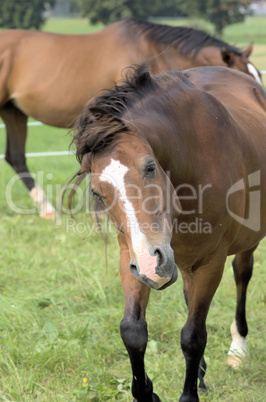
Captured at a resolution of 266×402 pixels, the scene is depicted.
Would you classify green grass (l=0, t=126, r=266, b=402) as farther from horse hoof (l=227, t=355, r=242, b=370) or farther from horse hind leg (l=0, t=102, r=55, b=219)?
horse hind leg (l=0, t=102, r=55, b=219)

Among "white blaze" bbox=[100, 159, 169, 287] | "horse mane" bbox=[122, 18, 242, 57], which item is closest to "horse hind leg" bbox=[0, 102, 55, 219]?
"horse mane" bbox=[122, 18, 242, 57]

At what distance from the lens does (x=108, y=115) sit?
6.72ft

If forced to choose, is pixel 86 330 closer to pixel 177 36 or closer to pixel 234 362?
pixel 234 362

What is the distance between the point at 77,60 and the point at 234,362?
155 inches

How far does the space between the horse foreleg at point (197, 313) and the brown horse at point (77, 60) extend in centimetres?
353

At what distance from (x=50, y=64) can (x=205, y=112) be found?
3.96 meters

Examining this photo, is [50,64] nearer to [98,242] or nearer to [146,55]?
[146,55]

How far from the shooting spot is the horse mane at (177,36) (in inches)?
231

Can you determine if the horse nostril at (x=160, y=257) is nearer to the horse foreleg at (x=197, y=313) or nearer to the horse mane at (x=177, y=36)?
the horse foreleg at (x=197, y=313)

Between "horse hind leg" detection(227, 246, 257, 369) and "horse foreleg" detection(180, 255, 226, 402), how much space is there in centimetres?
56

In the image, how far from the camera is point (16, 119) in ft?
20.9

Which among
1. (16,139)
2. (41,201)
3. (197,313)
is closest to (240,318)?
(197,313)

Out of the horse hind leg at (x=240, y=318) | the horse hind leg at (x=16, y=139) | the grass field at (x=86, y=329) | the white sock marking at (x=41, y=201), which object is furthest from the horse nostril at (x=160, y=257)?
the horse hind leg at (x=16, y=139)

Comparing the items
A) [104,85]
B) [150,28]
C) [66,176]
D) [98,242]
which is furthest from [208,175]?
[66,176]
